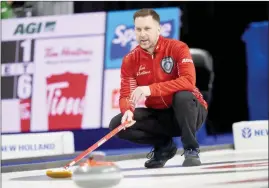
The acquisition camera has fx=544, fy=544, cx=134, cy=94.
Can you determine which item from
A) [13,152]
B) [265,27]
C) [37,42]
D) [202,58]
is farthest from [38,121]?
[265,27]

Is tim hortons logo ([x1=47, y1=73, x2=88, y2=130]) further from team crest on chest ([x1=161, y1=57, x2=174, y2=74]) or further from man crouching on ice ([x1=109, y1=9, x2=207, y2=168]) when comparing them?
team crest on chest ([x1=161, y1=57, x2=174, y2=74])

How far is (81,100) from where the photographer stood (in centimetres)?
479

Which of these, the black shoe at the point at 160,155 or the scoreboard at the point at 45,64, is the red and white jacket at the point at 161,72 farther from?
the scoreboard at the point at 45,64

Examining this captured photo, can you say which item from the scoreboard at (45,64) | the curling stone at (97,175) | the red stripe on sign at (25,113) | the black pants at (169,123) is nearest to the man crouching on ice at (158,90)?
the black pants at (169,123)

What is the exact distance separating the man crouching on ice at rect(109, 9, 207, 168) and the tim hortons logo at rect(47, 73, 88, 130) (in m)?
2.52

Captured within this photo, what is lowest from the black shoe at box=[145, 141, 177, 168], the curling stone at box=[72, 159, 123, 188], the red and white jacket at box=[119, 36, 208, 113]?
the black shoe at box=[145, 141, 177, 168]

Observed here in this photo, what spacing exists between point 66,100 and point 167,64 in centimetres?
282

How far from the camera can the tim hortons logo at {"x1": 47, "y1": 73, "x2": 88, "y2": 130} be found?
479 centimetres

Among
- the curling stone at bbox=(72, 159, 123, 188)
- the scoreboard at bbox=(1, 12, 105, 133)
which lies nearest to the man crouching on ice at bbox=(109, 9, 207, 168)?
the curling stone at bbox=(72, 159, 123, 188)

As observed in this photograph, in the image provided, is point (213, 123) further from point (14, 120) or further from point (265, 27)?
point (14, 120)

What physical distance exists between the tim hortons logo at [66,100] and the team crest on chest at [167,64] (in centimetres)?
271

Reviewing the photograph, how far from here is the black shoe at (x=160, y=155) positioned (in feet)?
7.61

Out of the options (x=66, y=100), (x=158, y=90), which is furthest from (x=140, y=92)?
(x=66, y=100)

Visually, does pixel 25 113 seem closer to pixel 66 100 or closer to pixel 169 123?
pixel 66 100
